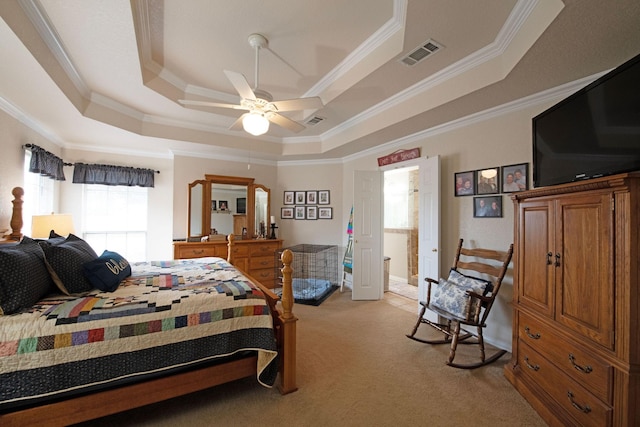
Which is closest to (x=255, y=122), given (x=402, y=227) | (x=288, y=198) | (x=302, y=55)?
(x=302, y=55)

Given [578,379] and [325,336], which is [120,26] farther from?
[578,379]

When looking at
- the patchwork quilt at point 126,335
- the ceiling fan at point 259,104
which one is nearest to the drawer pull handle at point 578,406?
the patchwork quilt at point 126,335

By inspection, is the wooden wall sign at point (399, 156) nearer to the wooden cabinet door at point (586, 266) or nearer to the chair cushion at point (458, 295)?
the chair cushion at point (458, 295)

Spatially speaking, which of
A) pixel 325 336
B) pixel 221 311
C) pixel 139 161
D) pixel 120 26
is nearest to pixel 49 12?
pixel 120 26

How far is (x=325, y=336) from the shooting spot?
9.44ft

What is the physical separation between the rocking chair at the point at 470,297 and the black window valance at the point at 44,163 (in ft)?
14.9

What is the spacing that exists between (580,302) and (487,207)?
1.49 m

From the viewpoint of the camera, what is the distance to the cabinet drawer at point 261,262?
457cm

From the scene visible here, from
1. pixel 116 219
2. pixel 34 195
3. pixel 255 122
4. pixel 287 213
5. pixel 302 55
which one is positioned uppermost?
pixel 302 55

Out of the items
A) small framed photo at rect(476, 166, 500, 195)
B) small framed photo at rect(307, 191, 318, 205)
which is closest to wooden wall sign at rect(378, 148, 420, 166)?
small framed photo at rect(476, 166, 500, 195)

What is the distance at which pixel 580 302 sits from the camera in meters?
1.54

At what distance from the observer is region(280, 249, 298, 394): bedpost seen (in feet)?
6.31

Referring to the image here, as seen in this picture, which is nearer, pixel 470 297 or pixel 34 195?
pixel 470 297

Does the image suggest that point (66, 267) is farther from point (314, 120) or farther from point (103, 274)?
point (314, 120)
